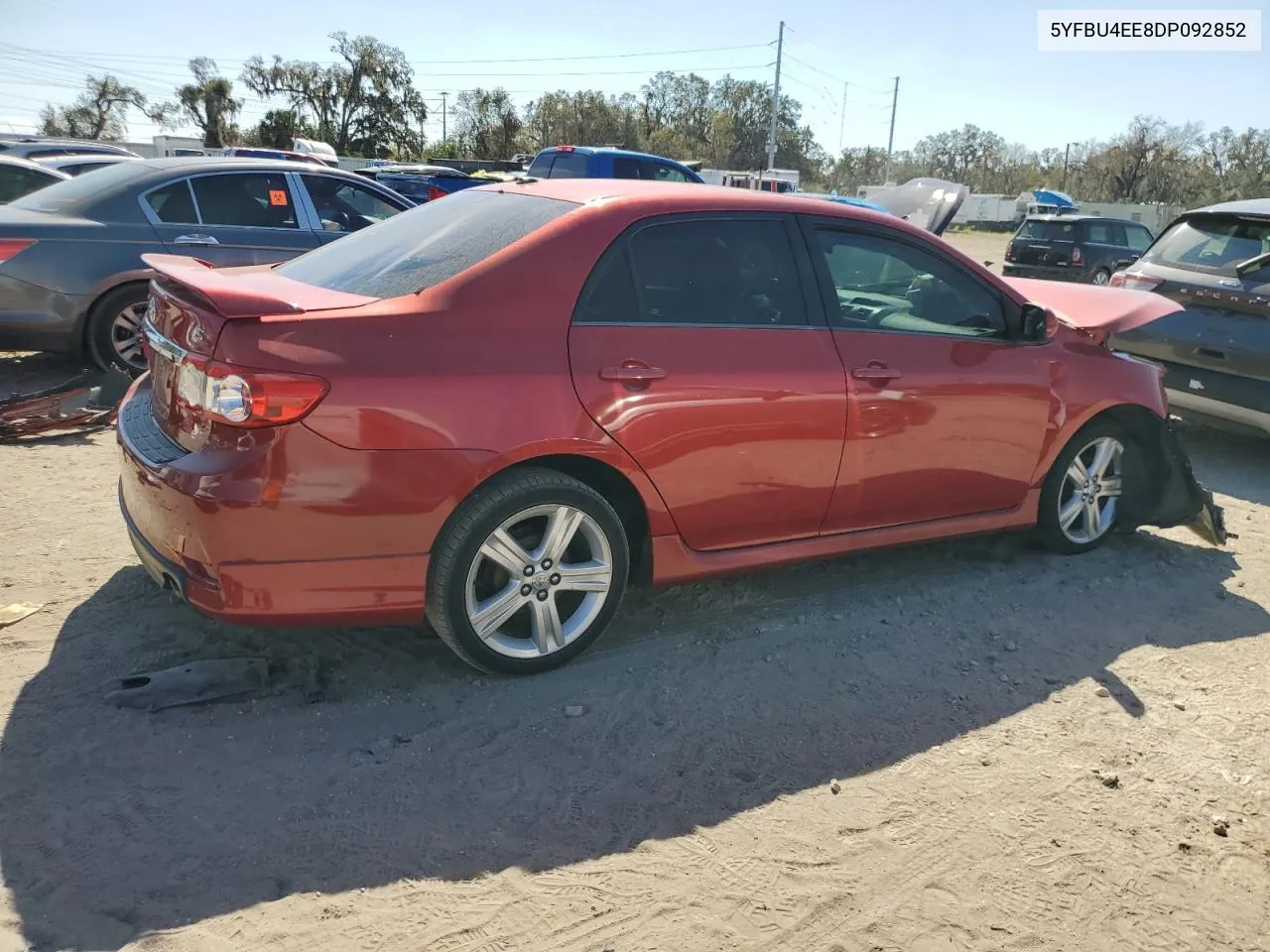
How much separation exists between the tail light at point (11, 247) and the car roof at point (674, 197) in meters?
4.05

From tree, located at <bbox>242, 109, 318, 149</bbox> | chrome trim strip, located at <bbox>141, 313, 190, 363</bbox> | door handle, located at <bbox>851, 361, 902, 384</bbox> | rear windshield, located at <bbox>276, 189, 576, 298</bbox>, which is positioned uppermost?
tree, located at <bbox>242, 109, 318, 149</bbox>

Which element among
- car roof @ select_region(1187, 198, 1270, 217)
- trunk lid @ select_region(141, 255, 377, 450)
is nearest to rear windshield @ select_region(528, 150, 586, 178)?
car roof @ select_region(1187, 198, 1270, 217)

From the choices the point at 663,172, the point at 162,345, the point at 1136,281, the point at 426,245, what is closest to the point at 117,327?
the point at 162,345

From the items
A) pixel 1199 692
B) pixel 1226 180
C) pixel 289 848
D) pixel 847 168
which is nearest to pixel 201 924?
pixel 289 848

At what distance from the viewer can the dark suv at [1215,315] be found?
6.37 m

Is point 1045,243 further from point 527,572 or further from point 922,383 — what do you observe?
point 527,572

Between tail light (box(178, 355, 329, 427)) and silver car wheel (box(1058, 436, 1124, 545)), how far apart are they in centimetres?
355

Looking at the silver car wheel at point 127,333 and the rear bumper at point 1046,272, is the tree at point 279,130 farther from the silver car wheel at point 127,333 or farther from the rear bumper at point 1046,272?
the silver car wheel at point 127,333

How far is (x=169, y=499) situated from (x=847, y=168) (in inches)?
3599

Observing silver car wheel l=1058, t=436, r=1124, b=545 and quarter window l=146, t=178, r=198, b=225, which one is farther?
quarter window l=146, t=178, r=198, b=225

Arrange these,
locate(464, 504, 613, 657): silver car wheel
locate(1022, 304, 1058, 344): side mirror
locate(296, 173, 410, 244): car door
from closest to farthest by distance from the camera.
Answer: locate(464, 504, 613, 657): silver car wheel < locate(1022, 304, 1058, 344): side mirror < locate(296, 173, 410, 244): car door

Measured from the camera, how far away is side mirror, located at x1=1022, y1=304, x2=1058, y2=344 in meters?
4.31

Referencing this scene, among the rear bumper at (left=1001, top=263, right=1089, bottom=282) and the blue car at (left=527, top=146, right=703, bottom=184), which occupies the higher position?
the blue car at (left=527, top=146, right=703, bottom=184)

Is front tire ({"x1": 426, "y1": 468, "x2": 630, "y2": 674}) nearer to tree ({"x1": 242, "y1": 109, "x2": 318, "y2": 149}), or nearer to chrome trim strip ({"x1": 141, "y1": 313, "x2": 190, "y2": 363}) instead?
chrome trim strip ({"x1": 141, "y1": 313, "x2": 190, "y2": 363})
